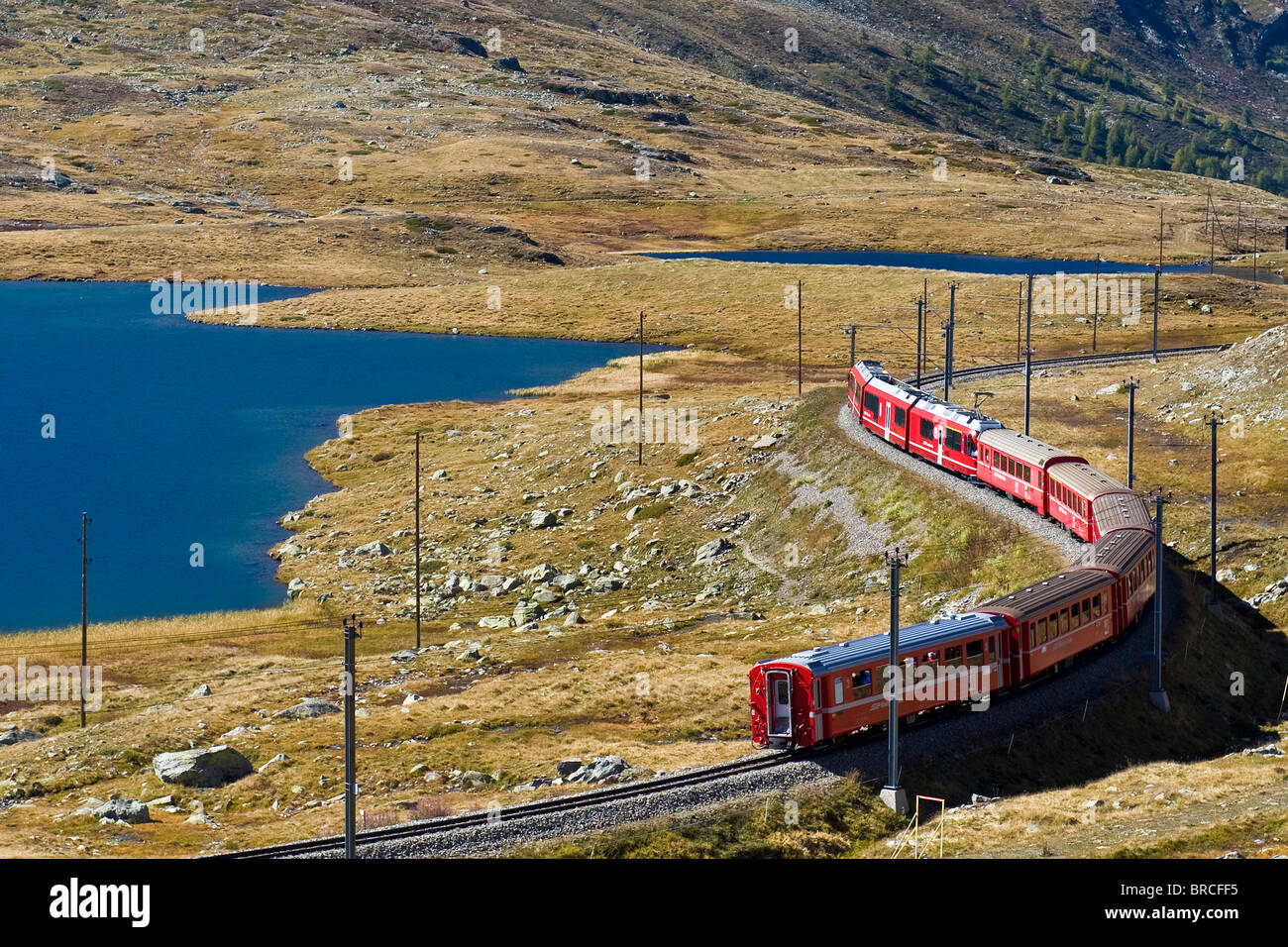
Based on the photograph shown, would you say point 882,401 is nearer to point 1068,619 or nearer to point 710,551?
point 710,551

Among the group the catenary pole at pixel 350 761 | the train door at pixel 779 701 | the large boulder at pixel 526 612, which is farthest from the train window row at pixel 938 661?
the large boulder at pixel 526 612

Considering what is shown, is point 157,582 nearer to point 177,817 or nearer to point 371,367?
point 177,817

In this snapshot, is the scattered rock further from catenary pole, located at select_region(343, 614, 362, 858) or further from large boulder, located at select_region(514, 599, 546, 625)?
large boulder, located at select_region(514, 599, 546, 625)

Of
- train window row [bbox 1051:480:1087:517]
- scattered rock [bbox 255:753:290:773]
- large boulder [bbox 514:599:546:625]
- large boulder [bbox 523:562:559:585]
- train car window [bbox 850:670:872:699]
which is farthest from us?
large boulder [bbox 523:562:559:585]

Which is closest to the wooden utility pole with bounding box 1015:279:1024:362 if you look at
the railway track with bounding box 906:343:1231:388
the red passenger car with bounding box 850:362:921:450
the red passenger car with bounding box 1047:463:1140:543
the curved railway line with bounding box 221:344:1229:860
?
the railway track with bounding box 906:343:1231:388

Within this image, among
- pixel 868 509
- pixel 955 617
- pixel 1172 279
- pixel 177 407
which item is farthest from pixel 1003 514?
pixel 1172 279

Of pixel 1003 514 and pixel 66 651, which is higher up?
pixel 1003 514

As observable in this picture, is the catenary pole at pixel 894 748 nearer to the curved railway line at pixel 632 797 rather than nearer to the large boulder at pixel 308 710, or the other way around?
the curved railway line at pixel 632 797
